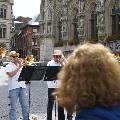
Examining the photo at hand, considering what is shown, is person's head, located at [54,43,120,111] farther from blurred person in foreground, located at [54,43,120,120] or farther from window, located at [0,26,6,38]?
window, located at [0,26,6,38]

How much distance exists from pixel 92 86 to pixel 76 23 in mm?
33643

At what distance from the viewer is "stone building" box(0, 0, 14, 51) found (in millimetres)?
79000

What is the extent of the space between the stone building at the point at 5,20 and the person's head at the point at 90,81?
76.5 m

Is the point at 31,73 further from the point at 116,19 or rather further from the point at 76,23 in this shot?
the point at 76,23

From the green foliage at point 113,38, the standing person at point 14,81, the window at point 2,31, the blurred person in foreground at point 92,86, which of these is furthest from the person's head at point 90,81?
the window at point 2,31

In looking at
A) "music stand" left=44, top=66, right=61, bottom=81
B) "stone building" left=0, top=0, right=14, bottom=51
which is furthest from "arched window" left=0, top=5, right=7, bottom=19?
"music stand" left=44, top=66, right=61, bottom=81

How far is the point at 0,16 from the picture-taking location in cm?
7919

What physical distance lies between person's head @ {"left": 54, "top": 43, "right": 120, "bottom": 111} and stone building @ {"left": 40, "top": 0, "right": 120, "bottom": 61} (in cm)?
2313

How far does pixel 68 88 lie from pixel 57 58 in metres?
5.48

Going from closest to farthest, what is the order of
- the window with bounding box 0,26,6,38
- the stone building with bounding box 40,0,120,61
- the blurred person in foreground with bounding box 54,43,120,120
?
1. the blurred person in foreground with bounding box 54,43,120,120
2. the stone building with bounding box 40,0,120,61
3. the window with bounding box 0,26,6,38

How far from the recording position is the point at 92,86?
8.48ft

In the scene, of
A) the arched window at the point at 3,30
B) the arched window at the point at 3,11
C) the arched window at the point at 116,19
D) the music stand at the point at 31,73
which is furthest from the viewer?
the arched window at the point at 3,11

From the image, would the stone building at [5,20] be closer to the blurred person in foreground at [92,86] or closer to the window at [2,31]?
the window at [2,31]

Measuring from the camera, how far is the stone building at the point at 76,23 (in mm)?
30109
